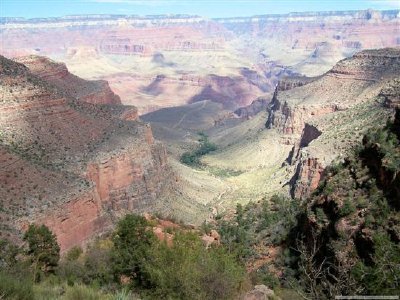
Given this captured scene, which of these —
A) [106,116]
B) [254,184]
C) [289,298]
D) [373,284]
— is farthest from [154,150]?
Result: [373,284]

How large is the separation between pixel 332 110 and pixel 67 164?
4635cm

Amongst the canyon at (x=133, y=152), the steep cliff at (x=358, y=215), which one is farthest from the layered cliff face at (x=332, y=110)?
the steep cliff at (x=358, y=215)

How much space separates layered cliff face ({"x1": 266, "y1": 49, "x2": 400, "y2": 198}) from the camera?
53531mm

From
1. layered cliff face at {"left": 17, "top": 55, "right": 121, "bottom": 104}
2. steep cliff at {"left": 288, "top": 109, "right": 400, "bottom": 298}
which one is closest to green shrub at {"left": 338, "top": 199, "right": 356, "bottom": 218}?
steep cliff at {"left": 288, "top": 109, "right": 400, "bottom": 298}

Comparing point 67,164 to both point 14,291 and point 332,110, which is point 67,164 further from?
point 332,110

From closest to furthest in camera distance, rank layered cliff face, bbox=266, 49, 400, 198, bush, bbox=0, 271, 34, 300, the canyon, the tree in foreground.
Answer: bush, bbox=0, 271, 34, 300
the tree in foreground
the canyon
layered cliff face, bbox=266, 49, 400, 198

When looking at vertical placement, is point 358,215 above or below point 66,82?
above

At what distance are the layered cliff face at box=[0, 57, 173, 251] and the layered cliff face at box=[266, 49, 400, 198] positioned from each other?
53.3 feet

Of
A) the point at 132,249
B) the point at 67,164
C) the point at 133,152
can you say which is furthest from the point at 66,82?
the point at 132,249

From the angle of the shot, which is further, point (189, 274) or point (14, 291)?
point (189, 274)

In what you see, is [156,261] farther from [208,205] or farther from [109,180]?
[208,205]

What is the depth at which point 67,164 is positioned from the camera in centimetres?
4425

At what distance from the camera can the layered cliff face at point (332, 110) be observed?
5353 centimetres

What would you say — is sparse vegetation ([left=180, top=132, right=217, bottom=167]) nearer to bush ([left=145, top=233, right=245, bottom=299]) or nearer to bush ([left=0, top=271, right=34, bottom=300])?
bush ([left=145, top=233, right=245, bottom=299])
